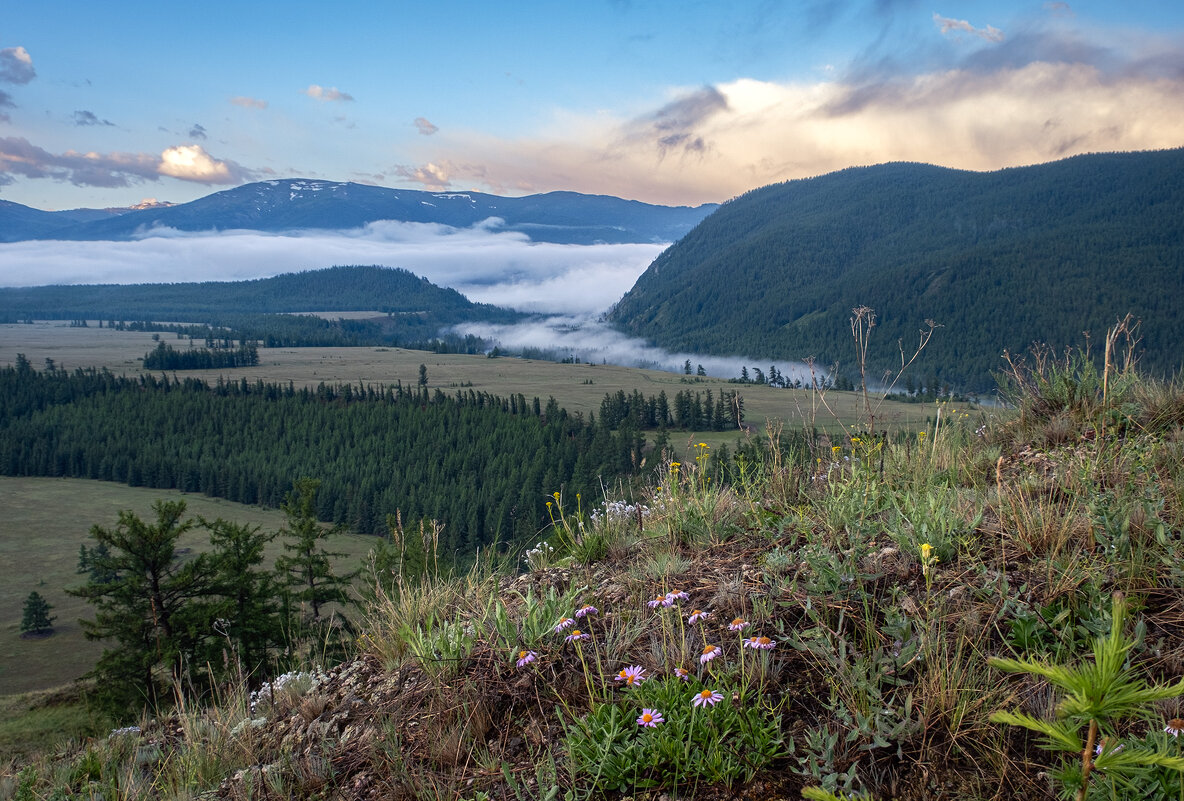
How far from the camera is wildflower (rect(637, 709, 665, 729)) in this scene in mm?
2949

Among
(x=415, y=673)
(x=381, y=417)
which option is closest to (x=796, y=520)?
(x=415, y=673)

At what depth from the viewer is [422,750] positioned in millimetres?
3611

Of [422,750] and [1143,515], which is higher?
[1143,515]

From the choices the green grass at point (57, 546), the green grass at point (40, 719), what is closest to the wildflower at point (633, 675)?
the green grass at point (40, 719)

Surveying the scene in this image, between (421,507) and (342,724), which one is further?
(421,507)

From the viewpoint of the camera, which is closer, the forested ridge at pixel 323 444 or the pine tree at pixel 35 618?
the pine tree at pixel 35 618

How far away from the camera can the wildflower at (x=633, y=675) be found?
3.29 metres

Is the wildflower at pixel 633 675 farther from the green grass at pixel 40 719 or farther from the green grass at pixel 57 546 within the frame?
the green grass at pixel 57 546

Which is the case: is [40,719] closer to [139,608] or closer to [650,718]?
[139,608]

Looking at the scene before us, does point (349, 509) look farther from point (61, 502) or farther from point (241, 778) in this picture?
point (241, 778)

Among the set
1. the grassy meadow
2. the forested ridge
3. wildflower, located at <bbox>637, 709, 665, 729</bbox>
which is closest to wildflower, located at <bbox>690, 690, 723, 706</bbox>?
the grassy meadow

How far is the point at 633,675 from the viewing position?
129 inches

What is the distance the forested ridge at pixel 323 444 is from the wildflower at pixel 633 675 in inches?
2838

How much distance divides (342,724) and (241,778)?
58 centimetres
